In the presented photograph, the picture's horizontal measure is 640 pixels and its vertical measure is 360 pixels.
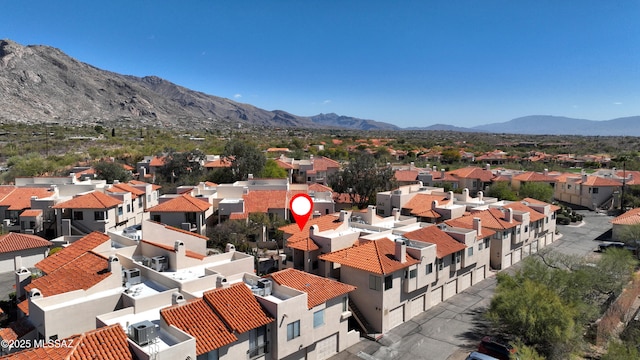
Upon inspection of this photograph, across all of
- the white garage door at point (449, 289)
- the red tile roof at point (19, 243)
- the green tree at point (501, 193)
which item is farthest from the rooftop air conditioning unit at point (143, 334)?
the green tree at point (501, 193)

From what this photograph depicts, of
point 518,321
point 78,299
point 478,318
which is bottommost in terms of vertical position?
point 478,318

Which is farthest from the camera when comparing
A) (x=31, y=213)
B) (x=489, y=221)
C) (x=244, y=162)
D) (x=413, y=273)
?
(x=244, y=162)

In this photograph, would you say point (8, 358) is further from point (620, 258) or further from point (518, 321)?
point (620, 258)

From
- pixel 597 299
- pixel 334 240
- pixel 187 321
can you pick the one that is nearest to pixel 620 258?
pixel 597 299

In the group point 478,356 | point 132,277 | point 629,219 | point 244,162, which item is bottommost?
point 478,356

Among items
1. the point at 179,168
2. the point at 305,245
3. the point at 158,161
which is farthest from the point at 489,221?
the point at 158,161

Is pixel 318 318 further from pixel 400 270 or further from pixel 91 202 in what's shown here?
pixel 91 202
